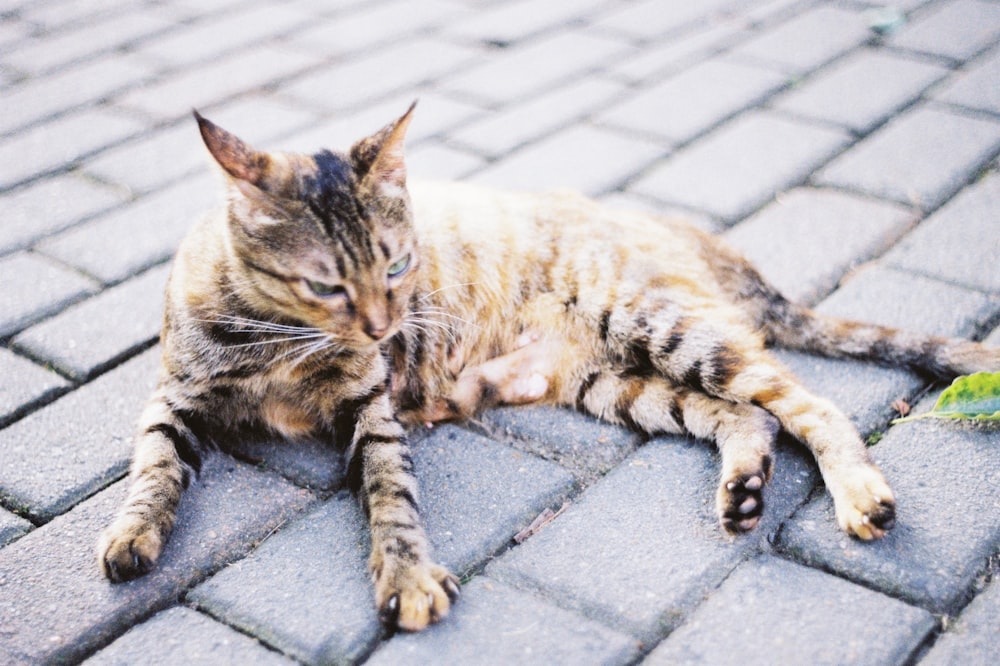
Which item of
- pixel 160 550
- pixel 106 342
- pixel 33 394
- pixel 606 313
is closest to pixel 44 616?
pixel 160 550

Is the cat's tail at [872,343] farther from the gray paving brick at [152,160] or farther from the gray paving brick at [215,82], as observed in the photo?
the gray paving brick at [215,82]

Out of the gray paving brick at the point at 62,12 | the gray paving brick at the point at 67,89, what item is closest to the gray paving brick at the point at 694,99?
the gray paving brick at the point at 67,89

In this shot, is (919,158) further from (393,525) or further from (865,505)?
(393,525)

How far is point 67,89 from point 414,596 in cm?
381

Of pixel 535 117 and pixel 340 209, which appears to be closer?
pixel 340 209

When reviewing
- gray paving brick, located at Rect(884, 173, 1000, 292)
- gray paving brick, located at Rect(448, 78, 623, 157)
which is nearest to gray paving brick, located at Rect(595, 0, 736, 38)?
gray paving brick, located at Rect(448, 78, 623, 157)

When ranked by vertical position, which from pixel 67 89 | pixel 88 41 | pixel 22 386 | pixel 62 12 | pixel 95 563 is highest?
pixel 62 12

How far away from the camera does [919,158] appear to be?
4.00 m

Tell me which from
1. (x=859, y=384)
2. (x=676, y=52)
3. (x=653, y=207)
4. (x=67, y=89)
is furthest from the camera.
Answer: (x=676, y=52)

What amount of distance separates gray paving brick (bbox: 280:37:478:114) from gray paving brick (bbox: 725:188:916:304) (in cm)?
185

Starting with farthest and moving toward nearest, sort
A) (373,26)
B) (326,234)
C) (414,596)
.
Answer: (373,26) < (326,234) < (414,596)

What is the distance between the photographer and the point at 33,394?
9.52ft

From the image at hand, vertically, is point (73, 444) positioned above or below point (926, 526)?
above

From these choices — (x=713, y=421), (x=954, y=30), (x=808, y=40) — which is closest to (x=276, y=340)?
(x=713, y=421)
